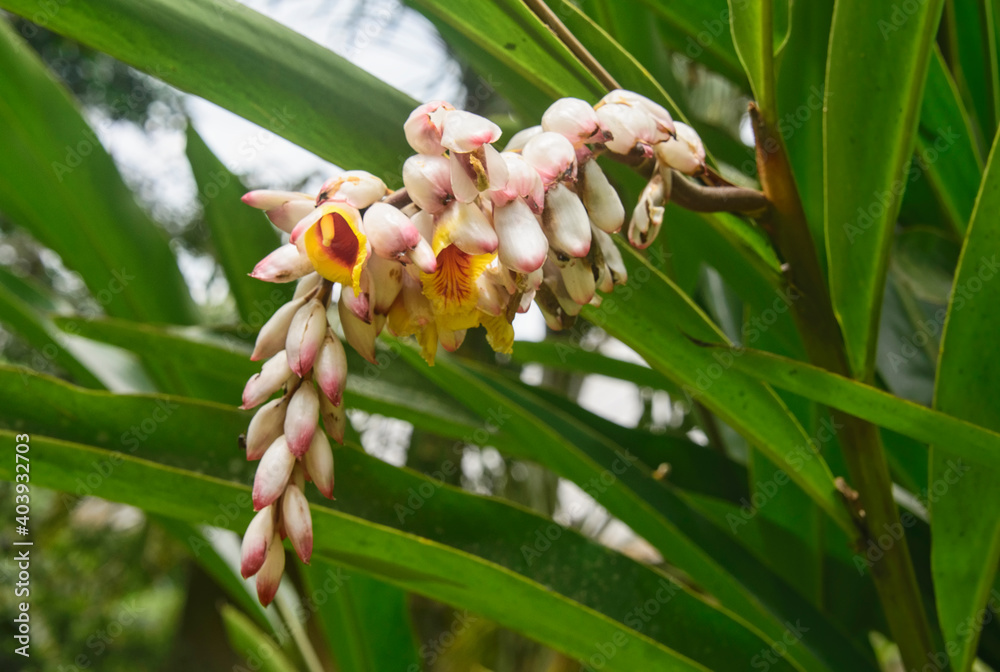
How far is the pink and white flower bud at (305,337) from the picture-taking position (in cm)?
20

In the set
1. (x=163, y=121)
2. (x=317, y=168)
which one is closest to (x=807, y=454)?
(x=317, y=168)

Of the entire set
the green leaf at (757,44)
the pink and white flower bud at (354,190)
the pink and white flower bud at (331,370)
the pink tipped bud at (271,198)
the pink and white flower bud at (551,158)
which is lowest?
the pink and white flower bud at (331,370)

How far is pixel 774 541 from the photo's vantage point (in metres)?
0.55

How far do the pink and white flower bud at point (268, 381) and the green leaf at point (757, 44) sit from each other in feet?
0.88

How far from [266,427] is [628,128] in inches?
6.3

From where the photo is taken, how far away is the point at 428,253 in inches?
7.4

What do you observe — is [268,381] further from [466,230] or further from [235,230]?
[235,230]

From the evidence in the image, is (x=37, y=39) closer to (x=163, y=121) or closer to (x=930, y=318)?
(x=163, y=121)

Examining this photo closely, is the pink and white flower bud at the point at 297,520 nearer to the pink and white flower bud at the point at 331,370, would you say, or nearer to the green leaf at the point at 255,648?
the pink and white flower bud at the point at 331,370

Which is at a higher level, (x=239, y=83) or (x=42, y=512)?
(x=239, y=83)

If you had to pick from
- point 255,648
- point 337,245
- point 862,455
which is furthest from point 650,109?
point 255,648

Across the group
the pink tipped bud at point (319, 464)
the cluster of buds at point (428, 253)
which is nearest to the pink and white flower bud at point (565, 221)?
the cluster of buds at point (428, 253)

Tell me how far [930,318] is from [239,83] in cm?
55

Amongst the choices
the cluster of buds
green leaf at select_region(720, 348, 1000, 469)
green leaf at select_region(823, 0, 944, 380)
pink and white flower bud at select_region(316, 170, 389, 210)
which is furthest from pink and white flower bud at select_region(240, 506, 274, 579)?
green leaf at select_region(823, 0, 944, 380)
